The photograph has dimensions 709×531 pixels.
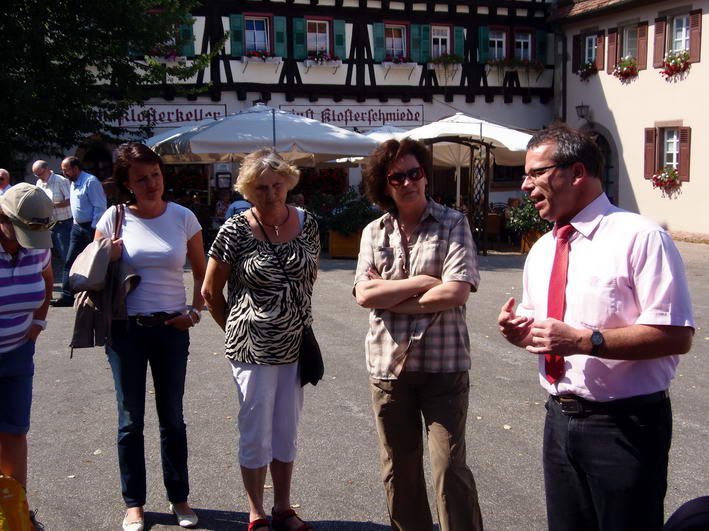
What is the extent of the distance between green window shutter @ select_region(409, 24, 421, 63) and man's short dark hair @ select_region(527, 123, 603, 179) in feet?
74.1

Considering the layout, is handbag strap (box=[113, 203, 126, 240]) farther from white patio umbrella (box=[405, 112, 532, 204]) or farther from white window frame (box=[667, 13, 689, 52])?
white window frame (box=[667, 13, 689, 52])

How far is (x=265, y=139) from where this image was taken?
14359 mm

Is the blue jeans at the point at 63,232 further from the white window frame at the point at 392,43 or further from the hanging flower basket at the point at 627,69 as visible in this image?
the hanging flower basket at the point at 627,69

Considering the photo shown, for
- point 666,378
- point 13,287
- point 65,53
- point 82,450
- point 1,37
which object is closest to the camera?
point 666,378

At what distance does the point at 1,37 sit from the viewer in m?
15.6

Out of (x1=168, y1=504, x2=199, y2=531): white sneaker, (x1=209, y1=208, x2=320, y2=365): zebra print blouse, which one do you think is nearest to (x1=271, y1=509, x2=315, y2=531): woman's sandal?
(x1=168, y1=504, x2=199, y2=531): white sneaker

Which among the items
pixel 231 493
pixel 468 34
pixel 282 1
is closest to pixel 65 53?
pixel 282 1

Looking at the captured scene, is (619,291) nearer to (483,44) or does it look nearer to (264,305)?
(264,305)

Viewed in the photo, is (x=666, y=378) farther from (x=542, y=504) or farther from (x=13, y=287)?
(x=13, y=287)

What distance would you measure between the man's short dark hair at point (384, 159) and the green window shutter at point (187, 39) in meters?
16.4

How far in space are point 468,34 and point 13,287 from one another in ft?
76.2

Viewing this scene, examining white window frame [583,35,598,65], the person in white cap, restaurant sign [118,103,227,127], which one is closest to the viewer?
the person in white cap

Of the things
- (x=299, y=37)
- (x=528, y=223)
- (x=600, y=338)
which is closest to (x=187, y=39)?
(x=299, y=37)

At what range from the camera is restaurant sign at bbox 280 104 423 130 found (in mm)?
23519
